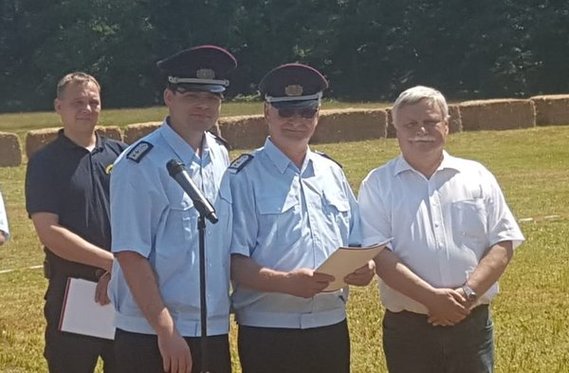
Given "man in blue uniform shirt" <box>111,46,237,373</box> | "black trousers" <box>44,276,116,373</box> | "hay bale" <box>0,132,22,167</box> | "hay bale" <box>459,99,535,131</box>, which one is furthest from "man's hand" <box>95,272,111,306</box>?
"hay bale" <box>459,99,535,131</box>

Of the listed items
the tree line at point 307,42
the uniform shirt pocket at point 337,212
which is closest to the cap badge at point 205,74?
the uniform shirt pocket at point 337,212

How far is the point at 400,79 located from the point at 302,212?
3996 cm

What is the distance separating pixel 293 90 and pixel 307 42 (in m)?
41.5

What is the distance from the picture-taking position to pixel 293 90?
4.15 meters

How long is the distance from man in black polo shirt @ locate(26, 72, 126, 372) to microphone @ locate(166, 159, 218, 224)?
1.15 m

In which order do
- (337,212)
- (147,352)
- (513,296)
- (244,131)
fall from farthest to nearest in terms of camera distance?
1. (244,131)
2. (513,296)
3. (337,212)
4. (147,352)

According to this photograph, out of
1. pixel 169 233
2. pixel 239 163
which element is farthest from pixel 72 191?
pixel 169 233

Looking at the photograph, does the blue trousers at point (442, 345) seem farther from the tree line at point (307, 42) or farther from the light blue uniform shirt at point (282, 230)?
the tree line at point (307, 42)

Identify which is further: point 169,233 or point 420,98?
point 420,98

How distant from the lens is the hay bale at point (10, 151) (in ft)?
68.7

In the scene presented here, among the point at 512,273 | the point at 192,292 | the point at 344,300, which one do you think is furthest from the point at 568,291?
the point at 192,292

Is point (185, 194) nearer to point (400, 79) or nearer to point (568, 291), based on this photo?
point (568, 291)

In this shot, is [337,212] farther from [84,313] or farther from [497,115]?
[497,115]

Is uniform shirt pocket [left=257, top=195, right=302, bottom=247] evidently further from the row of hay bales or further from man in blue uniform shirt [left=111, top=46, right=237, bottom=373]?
the row of hay bales
